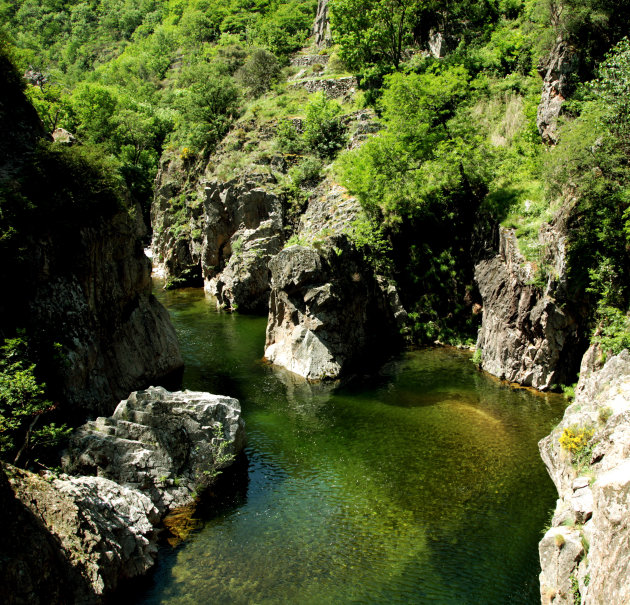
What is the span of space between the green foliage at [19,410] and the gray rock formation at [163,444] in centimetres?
87

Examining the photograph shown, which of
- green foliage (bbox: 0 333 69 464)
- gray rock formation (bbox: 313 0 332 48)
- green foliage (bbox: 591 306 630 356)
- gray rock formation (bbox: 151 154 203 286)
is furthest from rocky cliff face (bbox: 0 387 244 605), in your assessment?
gray rock formation (bbox: 313 0 332 48)

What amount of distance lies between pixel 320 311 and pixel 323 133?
1870 centimetres

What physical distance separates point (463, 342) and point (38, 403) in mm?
20373

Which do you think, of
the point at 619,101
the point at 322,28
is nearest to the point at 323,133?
the point at 619,101

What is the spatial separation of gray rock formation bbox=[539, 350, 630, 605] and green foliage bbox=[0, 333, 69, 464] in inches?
466

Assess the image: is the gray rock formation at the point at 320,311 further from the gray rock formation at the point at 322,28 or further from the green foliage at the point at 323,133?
the gray rock formation at the point at 322,28

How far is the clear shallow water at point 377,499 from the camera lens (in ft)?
37.2

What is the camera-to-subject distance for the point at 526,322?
22.2 meters

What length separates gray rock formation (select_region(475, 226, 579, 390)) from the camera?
2088 centimetres

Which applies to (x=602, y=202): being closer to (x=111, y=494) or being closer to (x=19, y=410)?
(x=111, y=494)

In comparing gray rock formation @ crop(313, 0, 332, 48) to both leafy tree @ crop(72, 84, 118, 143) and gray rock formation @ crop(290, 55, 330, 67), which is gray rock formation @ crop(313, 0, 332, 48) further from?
leafy tree @ crop(72, 84, 118, 143)

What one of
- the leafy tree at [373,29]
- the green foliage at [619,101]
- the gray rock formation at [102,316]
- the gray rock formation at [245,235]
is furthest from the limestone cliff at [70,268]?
the leafy tree at [373,29]

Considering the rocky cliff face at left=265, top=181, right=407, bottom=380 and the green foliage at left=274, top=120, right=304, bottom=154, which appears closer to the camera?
the rocky cliff face at left=265, top=181, right=407, bottom=380

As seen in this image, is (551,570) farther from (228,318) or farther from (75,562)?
(228,318)
